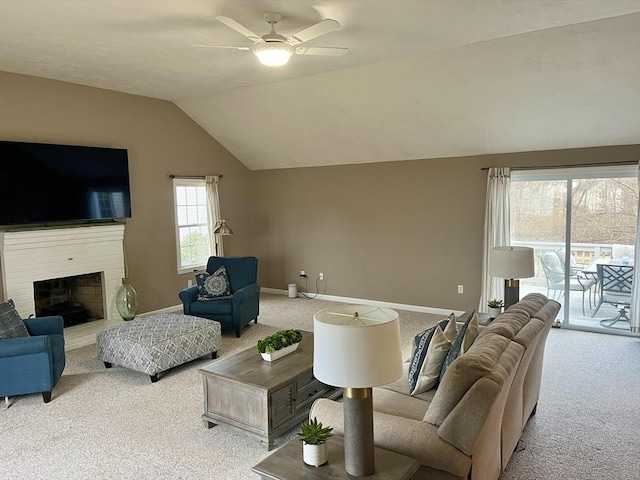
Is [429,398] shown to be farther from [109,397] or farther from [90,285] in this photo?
[90,285]

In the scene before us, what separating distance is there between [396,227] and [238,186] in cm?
307

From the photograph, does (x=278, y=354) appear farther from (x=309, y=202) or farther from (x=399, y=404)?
(x=309, y=202)

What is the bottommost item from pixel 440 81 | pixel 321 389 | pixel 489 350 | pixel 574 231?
pixel 321 389

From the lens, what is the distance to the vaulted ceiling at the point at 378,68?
351 cm

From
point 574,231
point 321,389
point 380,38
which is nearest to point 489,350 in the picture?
point 321,389

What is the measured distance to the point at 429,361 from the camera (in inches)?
113

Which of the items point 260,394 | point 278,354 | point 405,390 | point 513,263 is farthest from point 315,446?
point 513,263

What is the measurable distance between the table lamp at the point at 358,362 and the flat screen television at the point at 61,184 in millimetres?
4854

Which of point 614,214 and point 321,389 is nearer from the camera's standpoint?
point 321,389

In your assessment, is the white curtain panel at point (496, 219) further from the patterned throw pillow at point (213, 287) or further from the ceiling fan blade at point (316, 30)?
the ceiling fan blade at point (316, 30)

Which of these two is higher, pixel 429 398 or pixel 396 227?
pixel 396 227

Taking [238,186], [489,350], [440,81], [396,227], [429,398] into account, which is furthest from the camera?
[238,186]

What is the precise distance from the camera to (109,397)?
13.6ft

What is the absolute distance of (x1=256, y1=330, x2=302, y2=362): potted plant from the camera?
3686 mm
